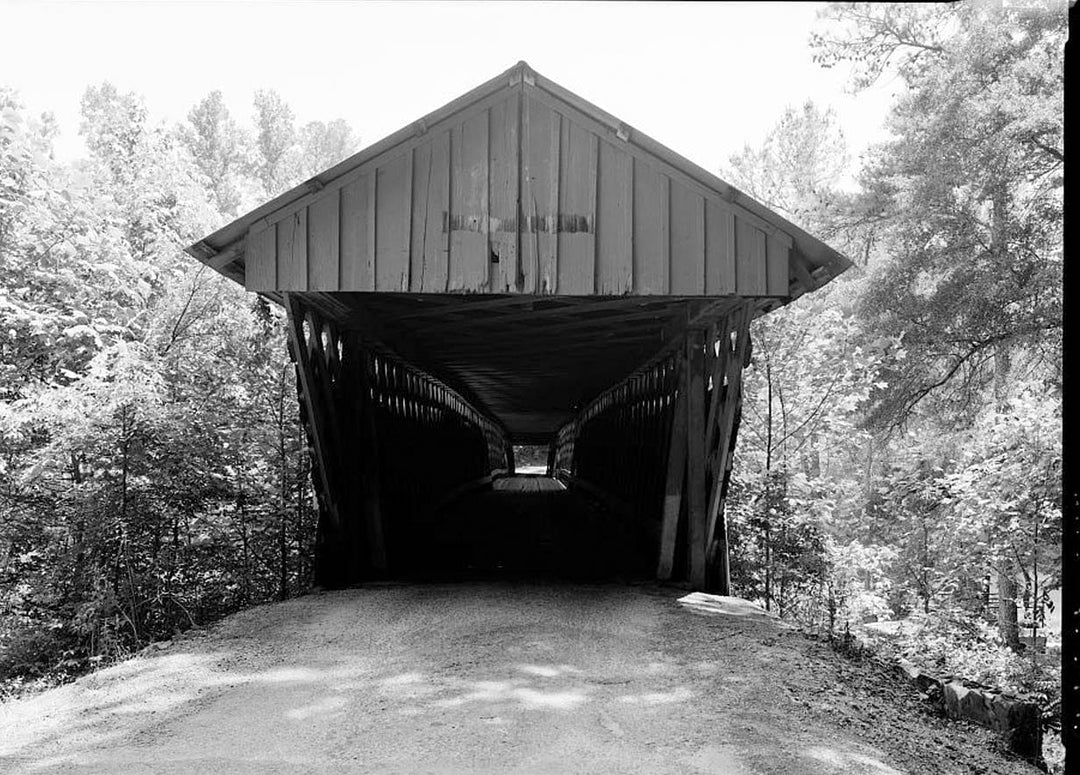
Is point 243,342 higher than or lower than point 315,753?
higher

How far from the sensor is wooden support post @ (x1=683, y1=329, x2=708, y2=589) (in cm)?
838

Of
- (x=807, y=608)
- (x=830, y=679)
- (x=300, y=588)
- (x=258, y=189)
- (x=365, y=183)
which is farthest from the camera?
(x=258, y=189)

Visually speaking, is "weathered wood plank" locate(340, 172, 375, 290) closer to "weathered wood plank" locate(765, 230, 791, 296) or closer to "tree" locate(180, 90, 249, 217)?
"weathered wood plank" locate(765, 230, 791, 296)

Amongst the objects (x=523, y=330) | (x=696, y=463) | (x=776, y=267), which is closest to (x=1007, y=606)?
(x=696, y=463)

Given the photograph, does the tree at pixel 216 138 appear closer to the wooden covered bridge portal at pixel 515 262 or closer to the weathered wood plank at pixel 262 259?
the wooden covered bridge portal at pixel 515 262

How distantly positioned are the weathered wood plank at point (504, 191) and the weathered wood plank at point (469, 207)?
0.06 meters

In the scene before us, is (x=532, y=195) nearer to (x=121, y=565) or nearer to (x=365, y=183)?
(x=365, y=183)

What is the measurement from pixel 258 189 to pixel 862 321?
34.5 meters

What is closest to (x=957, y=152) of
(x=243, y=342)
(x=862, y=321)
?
(x=862, y=321)

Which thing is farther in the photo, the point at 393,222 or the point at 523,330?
the point at 523,330

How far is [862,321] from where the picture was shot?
43.3 feet

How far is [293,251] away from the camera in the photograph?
23.4 ft

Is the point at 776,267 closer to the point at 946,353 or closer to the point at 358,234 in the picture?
the point at 358,234

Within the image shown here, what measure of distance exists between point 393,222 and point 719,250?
8.58ft
